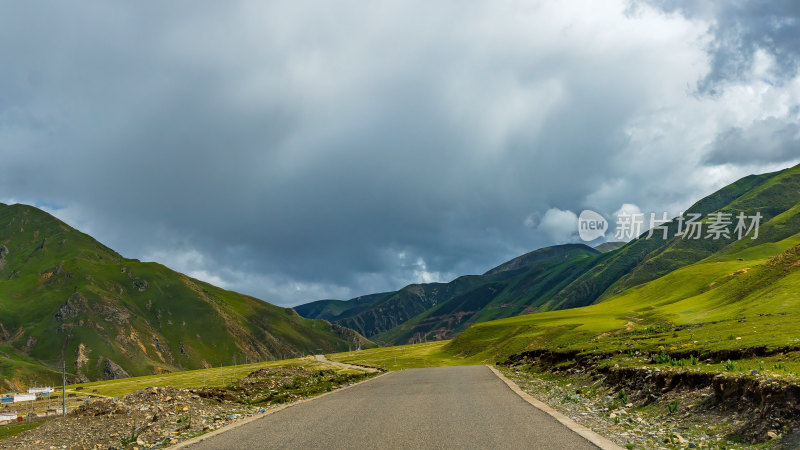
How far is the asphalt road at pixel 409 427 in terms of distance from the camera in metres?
15.0

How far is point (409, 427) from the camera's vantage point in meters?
18.0

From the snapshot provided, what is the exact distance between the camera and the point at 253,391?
37.9 m

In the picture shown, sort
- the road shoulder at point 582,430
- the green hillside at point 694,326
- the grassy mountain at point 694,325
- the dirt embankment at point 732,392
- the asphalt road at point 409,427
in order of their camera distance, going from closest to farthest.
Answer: the road shoulder at point 582,430 → the dirt embankment at point 732,392 → the asphalt road at point 409,427 → the green hillside at point 694,326 → the grassy mountain at point 694,325

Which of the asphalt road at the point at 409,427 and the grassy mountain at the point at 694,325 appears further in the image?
the grassy mountain at the point at 694,325

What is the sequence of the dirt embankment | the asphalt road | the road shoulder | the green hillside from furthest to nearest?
1. the green hillside
2. the asphalt road
3. the dirt embankment
4. the road shoulder

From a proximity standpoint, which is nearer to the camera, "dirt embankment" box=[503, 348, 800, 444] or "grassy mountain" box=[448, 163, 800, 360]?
"dirt embankment" box=[503, 348, 800, 444]

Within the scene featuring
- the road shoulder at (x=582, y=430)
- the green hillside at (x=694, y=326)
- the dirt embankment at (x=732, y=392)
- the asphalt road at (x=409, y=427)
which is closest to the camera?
the road shoulder at (x=582, y=430)

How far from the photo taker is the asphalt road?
15.0m

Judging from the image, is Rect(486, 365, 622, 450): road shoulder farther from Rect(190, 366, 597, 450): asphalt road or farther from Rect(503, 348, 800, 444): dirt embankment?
Rect(503, 348, 800, 444): dirt embankment

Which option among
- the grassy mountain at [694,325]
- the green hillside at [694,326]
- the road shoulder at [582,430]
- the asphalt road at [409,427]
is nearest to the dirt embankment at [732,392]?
the road shoulder at [582,430]

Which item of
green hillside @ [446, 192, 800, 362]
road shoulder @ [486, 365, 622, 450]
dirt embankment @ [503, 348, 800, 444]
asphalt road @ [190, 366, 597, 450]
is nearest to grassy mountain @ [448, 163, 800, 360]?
green hillside @ [446, 192, 800, 362]

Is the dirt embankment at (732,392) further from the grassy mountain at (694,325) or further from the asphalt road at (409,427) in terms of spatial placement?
the grassy mountain at (694,325)

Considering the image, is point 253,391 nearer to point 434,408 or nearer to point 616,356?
point 434,408

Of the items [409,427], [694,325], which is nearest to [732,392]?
[409,427]
